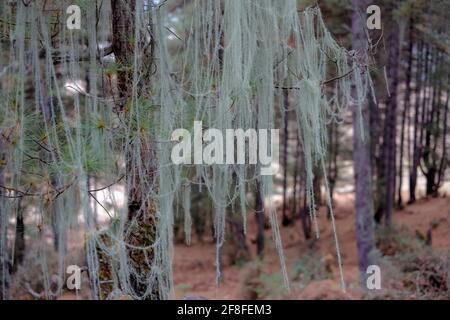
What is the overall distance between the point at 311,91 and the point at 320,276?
21.8 feet

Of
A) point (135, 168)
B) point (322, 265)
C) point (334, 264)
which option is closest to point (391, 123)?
point (334, 264)

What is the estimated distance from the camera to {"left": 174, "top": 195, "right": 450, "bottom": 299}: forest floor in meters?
6.15

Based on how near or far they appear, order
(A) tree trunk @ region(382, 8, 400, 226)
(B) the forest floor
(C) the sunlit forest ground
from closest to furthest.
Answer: (C) the sunlit forest ground, (B) the forest floor, (A) tree trunk @ region(382, 8, 400, 226)

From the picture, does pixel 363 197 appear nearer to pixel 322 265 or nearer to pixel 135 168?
pixel 322 265

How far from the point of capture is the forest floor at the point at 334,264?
20.2 ft

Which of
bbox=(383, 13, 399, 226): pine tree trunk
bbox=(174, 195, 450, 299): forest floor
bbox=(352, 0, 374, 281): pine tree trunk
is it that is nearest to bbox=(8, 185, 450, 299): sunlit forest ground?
bbox=(174, 195, 450, 299): forest floor

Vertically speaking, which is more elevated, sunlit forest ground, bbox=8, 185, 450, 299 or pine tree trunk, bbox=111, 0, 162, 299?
pine tree trunk, bbox=111, 0, 162, 299

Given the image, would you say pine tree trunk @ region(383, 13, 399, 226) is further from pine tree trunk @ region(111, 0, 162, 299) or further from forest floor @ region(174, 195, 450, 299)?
pine tree trunk @ region(111, 0, 162, 299)

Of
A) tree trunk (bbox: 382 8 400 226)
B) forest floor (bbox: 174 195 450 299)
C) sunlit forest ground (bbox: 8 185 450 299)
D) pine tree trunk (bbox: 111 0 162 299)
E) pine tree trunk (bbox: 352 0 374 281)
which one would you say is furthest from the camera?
tree trunk (bbox: 382 8 400 226)

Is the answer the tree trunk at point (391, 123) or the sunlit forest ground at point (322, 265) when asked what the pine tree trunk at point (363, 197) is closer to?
the sunlit forest ground at point (322, 265)

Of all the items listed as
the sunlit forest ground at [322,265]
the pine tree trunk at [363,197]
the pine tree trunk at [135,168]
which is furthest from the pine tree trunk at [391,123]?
the pine tree trunk at [135,168]

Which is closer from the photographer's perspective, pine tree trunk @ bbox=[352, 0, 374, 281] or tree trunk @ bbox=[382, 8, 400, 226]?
pine tree trunk @ bbox=[352, 0, 374, 281]

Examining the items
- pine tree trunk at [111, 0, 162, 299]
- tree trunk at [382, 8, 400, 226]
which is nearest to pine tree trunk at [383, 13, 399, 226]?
tree trunk at [382, 8, 400, 226]
